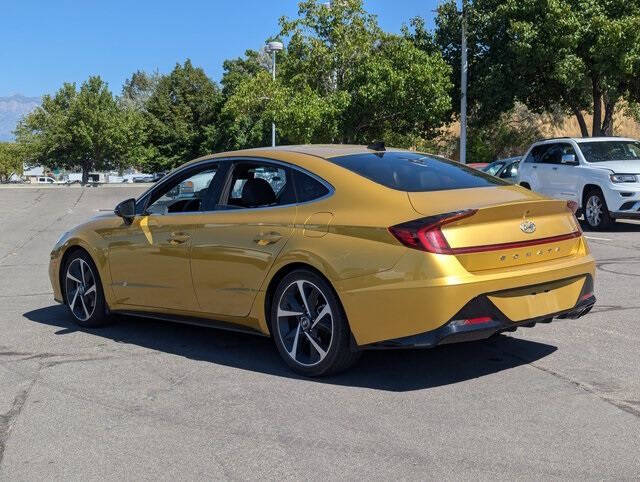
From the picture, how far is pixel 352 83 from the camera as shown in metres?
32.1

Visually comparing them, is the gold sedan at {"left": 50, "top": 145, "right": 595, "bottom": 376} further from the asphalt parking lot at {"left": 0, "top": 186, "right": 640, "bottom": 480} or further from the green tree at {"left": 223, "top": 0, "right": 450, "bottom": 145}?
the green tree at {"left": 223, "top": 0, "right": 450, "bottom": 145}

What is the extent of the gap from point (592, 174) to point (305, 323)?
1084 centimetres

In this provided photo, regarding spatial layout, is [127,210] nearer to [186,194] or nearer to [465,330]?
[186,194]

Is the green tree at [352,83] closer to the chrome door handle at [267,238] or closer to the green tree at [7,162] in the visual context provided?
the chrome door handle at [267,238]

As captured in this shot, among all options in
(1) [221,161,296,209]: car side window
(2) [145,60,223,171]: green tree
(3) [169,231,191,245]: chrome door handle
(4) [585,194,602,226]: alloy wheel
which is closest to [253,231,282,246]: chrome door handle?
(1) [221,161,296,209]: car side window

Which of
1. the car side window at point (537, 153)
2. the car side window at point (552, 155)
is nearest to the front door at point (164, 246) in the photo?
the car side window at point (552, 155)

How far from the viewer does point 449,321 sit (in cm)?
451

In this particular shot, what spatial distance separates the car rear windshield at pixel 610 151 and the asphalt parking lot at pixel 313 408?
8689 millimetres

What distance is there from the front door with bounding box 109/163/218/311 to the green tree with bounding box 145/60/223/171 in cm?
6217

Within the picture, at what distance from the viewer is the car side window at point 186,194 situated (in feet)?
19.9

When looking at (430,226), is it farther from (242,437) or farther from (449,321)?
(242,437)

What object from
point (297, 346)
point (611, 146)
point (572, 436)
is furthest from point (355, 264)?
point (611, 146)

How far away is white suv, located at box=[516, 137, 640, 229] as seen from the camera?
13836 millimetres

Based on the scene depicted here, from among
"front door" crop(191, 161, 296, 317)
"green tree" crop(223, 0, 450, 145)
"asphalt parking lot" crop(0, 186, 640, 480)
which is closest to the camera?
"asphalt parking lot" crop(0, 186, 640, 480)
